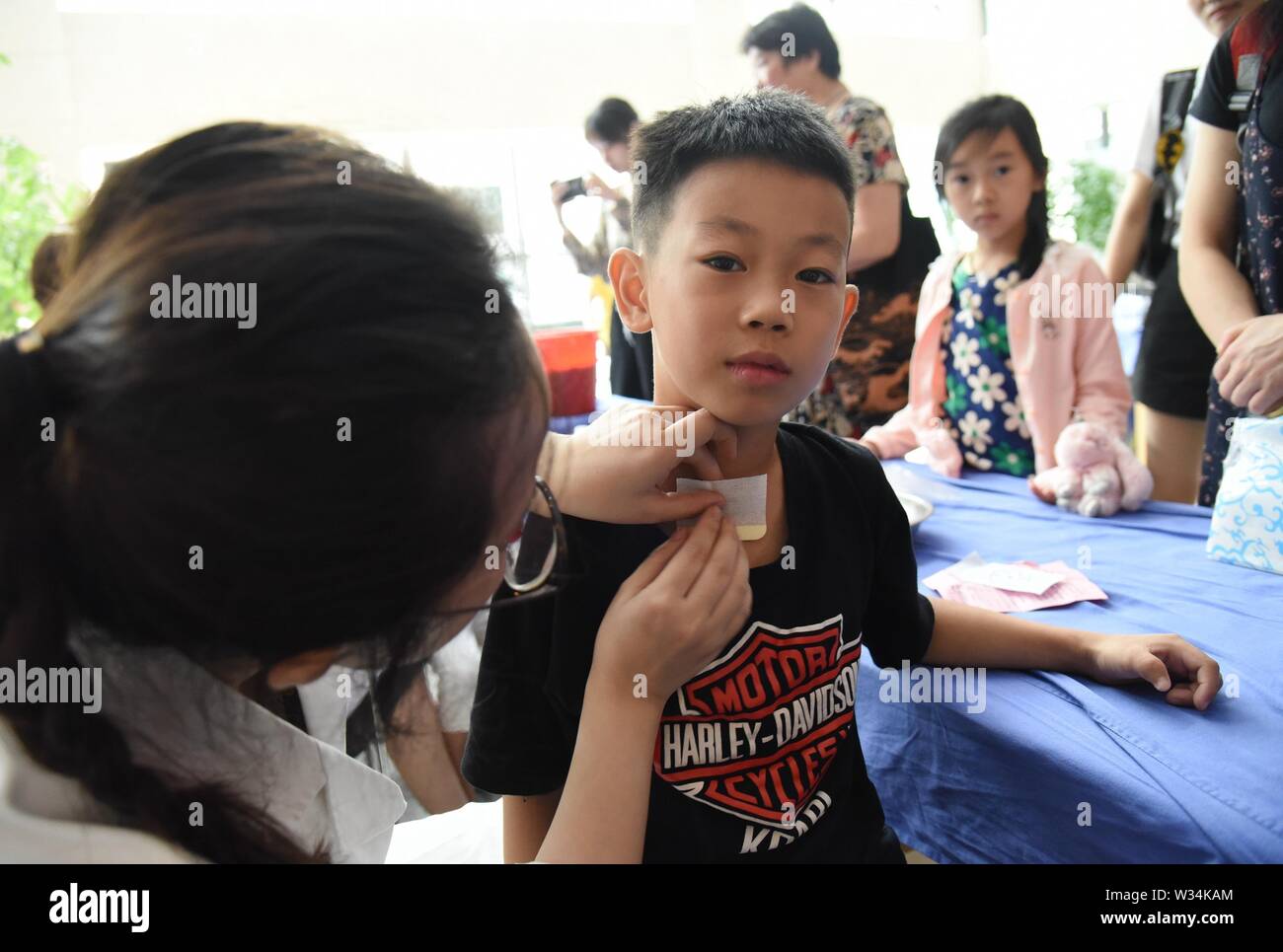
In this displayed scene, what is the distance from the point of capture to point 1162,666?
986 millimetres

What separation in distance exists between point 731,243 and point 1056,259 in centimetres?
144

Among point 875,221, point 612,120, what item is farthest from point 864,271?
point 612,120

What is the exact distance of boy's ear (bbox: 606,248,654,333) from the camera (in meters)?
0.92

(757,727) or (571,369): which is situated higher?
(571,369)

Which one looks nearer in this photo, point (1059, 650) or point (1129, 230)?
point (1059, 650)

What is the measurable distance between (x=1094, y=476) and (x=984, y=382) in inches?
19.2

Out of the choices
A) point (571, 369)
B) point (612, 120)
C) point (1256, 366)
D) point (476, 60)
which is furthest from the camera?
point (476, 60)

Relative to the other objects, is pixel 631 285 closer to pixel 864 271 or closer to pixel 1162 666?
pixel 1162 666

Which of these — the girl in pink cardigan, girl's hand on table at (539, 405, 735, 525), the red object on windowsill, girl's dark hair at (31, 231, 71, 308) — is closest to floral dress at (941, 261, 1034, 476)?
the girl in pink cardigan

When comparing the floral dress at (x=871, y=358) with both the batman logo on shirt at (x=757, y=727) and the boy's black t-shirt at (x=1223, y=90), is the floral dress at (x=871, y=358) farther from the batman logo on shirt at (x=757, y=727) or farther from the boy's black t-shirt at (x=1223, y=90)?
the batman logo on shirt at (x=757, y=727)

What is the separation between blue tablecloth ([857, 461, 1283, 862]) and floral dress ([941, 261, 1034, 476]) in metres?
0.57

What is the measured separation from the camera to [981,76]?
8328mm
